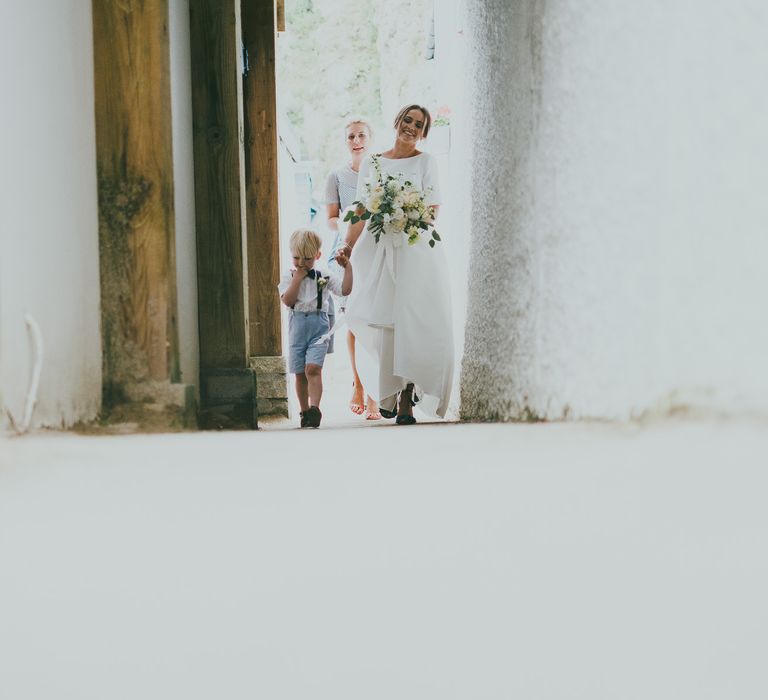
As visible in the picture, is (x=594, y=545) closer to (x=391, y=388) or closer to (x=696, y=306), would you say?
(x=696, y=306)

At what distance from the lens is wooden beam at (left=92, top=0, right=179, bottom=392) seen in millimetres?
2443

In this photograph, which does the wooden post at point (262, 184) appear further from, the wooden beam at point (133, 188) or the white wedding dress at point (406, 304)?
the wooden beam at point (133, 188)

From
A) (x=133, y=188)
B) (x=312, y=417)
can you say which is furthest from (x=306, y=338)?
(x=133, y=188)

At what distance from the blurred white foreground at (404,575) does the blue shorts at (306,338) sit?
348cm

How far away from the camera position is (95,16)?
2434 mm

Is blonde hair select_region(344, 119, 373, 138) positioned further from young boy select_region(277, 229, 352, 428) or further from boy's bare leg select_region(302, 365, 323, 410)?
boy's bare leg select_region(302, 365, 323, 410)

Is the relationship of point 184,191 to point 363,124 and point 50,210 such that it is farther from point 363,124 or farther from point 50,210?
point 363,124

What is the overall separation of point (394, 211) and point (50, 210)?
8.73ft

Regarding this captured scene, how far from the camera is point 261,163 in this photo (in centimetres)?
549

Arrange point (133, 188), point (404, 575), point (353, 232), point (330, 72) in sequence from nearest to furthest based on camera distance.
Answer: point (404, 575) < point (133, 188) < point (353, 232) < point (330, 72)

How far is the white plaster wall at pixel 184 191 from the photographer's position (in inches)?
122

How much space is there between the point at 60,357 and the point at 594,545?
135 cm

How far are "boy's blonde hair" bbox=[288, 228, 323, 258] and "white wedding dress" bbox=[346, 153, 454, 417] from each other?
1.46 ft

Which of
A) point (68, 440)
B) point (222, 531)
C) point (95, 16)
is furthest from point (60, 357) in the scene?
point (95, 16)
